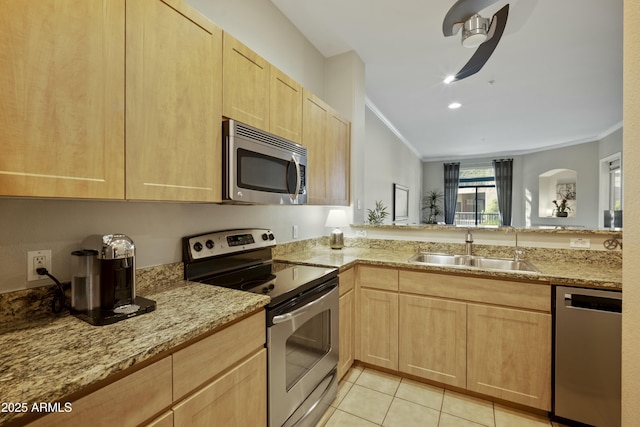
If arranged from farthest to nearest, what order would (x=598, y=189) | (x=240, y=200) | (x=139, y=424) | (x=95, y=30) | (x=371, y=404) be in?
1. (x=598, y=189)
2. (x=371, y=404)
3. (x=240, y=200)
4. (x=95, y=30)
5. (x=139, y=424)

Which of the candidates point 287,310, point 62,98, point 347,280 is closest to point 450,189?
point 347,280

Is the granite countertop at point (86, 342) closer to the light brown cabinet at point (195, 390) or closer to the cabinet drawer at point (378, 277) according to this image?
the light brown cabinet at point (195, 390)

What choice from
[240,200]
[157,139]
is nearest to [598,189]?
[240,200]

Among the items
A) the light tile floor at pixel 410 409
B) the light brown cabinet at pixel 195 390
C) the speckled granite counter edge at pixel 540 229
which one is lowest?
the light tile floor at pixel 410 409

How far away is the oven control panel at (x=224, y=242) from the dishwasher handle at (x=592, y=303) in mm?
1867

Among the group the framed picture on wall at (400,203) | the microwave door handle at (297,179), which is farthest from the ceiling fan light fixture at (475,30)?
the framed picture on wall at (400,203)

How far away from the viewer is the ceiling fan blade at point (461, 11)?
181cm

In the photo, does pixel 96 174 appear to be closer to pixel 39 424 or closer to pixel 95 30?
pixel 95 30

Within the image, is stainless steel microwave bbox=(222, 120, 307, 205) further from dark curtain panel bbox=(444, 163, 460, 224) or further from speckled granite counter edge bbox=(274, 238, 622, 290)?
dark curtain panel bbox=(444, 163, 460, 224)

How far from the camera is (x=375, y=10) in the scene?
227 centimetres

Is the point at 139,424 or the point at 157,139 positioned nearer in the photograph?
the point at 139,424

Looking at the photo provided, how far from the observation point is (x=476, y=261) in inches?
91.0

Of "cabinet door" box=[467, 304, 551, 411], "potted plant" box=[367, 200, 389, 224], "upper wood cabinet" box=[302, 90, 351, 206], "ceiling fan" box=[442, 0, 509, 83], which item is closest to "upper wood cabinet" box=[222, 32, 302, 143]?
"upper wood cabinet" box=[302, 90, 351, 206]

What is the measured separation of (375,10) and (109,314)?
2.64 metres
